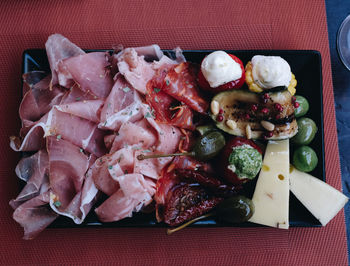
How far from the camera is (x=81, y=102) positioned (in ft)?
4.44

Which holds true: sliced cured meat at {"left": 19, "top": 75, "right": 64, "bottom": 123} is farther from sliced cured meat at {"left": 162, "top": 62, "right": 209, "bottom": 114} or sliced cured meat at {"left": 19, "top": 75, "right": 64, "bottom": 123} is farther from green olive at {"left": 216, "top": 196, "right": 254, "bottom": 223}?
green olive at {"left": 216, "top": 196, "right": 254, "bottom": 223}

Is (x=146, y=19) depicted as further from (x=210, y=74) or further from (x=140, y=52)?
(x=210, y=74)

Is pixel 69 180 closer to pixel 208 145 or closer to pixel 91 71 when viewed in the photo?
pixel 91 71

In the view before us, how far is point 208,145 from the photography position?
1273 mm

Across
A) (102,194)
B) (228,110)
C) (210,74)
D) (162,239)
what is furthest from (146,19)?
(162,239)

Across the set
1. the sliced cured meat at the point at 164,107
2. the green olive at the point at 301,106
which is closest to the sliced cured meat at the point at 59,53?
the sliced cured meat at the point at 164,107

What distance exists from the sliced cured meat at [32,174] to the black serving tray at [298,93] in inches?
6.4

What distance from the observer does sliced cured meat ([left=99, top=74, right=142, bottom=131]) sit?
1.34 m

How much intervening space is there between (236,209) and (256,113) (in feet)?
1.30

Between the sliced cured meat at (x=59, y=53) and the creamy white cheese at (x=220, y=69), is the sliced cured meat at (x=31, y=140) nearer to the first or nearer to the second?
the sliced cured meat at (x=59, y=53)

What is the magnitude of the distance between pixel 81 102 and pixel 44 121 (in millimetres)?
176

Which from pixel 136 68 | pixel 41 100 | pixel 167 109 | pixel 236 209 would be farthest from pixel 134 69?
pixel 236 209

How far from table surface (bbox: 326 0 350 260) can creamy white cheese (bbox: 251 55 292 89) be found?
17.7 inches

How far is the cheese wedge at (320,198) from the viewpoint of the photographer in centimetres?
136
